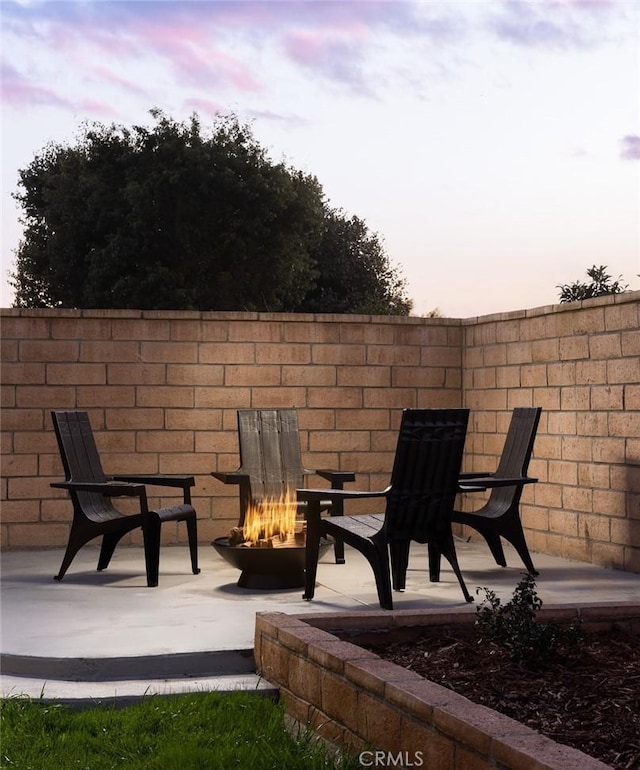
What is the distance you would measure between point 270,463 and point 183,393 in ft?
4.70

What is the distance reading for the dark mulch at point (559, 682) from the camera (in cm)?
301

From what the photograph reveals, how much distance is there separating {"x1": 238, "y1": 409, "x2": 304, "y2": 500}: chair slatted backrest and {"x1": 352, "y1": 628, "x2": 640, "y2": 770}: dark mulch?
3189 millimetres

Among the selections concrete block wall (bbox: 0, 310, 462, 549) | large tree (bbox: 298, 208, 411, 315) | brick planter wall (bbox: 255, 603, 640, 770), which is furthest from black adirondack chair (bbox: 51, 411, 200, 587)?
large tree (bbox: 298, 208, 411, 315)

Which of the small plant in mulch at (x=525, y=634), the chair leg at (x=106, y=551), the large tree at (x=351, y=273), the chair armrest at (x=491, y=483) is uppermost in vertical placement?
the large tree at (x=351, y=273)

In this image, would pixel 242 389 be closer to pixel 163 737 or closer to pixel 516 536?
pixel 516 536

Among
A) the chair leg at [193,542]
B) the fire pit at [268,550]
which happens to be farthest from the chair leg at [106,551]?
the fire pit at [268,550]

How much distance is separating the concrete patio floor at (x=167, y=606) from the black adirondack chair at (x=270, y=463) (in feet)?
1.70

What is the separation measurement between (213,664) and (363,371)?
184 inches

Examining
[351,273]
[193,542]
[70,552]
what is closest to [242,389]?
[193,542]

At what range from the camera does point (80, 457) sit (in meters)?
6.93

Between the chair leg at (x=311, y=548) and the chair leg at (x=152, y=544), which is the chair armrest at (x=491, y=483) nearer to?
the chair leg at (x=311, y=548)

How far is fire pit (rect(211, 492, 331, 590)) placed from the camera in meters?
6.21

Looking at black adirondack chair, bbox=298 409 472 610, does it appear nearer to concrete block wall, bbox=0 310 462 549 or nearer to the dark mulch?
the dark mulch

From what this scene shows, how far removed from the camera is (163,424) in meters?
8.60
